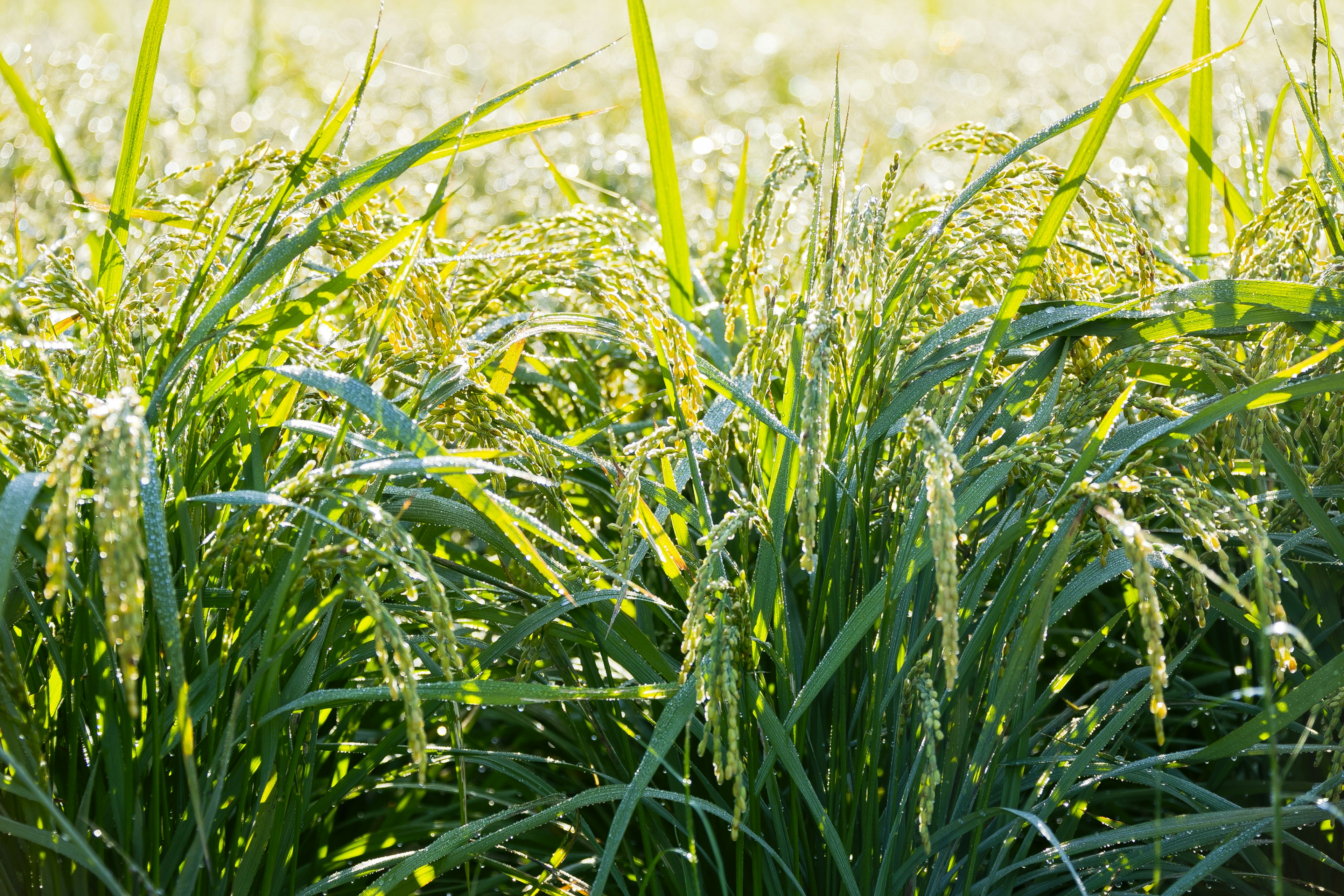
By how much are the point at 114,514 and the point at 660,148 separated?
0.80 m

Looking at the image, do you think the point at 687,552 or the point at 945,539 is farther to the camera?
the point at 687,552

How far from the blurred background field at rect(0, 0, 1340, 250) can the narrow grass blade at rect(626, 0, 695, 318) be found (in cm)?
24

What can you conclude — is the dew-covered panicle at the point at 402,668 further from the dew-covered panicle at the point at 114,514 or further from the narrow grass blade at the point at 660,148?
the narrow grass blade at the point at 660,148

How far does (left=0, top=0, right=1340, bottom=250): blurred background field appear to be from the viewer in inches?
118

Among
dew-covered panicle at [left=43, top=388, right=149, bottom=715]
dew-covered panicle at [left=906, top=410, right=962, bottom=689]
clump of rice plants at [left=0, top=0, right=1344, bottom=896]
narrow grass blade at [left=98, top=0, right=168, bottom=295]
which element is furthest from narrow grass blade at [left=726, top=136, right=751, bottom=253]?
dew-covered panicle at [left=43, top=388, right=149, bottom=715]

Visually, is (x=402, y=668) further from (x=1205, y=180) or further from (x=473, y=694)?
(x=1205, y=180)

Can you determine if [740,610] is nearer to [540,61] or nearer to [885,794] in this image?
[885,794]

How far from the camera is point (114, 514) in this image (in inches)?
27.4

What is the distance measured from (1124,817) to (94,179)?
3125 millimetres

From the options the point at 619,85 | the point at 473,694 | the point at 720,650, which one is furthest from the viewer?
the point at 619,85

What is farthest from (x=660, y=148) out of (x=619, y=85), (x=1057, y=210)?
(x=619, y=85)

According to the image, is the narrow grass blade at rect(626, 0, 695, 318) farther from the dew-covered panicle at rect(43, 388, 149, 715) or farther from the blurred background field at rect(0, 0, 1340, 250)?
the dew-covered panicle at rect(43, 388, 149, 715)

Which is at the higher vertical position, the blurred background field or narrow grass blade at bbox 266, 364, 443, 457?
the blurred background field

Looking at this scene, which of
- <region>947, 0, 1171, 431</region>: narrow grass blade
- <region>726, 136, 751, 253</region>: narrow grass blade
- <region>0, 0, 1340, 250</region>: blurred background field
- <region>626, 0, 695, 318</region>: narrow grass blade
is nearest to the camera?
<region>947, 0, 1171, 431</region>: narrow grass blade
